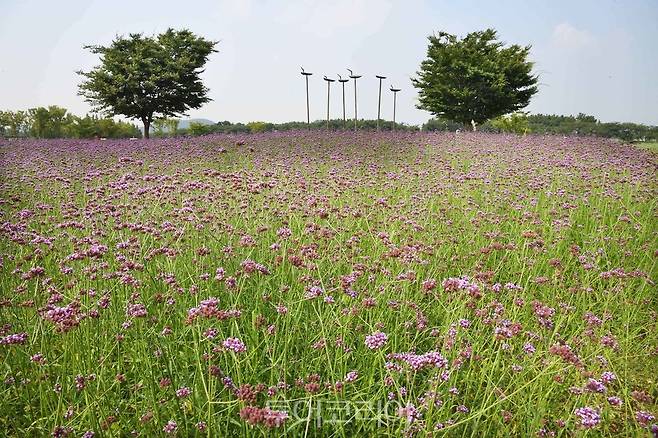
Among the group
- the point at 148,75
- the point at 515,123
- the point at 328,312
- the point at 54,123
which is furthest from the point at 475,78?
the point at 54,123

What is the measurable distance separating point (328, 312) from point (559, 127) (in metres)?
56.7

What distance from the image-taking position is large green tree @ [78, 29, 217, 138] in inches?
1057

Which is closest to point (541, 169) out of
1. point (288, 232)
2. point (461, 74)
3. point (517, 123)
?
point (288, 232)

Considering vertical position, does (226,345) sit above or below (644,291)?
above

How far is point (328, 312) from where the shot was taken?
2.55 m

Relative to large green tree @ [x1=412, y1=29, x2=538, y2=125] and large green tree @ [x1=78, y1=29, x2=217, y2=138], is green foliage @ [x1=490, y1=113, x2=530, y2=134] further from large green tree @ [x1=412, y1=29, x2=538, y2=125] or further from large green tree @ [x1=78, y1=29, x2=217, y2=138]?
large green tree @ [x1=78, y1=29, x2=217, y2=138]

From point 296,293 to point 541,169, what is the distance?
7.19 metres

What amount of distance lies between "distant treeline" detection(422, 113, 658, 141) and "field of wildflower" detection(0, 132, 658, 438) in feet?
76.8

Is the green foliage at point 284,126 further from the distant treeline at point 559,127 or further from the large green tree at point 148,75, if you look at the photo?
the large green tree at point 148,75

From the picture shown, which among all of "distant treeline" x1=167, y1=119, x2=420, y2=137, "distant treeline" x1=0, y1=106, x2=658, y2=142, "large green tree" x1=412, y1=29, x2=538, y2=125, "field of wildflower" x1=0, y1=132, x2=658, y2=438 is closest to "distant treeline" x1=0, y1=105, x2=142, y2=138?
"distant treeline" x1=0, y1=106, x2=658, y2=142

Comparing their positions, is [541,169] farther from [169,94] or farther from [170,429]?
[169,94]

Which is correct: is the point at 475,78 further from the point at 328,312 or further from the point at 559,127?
the point at 328,312

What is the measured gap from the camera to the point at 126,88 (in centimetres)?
2705

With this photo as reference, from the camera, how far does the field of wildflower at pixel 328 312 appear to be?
1.84m
